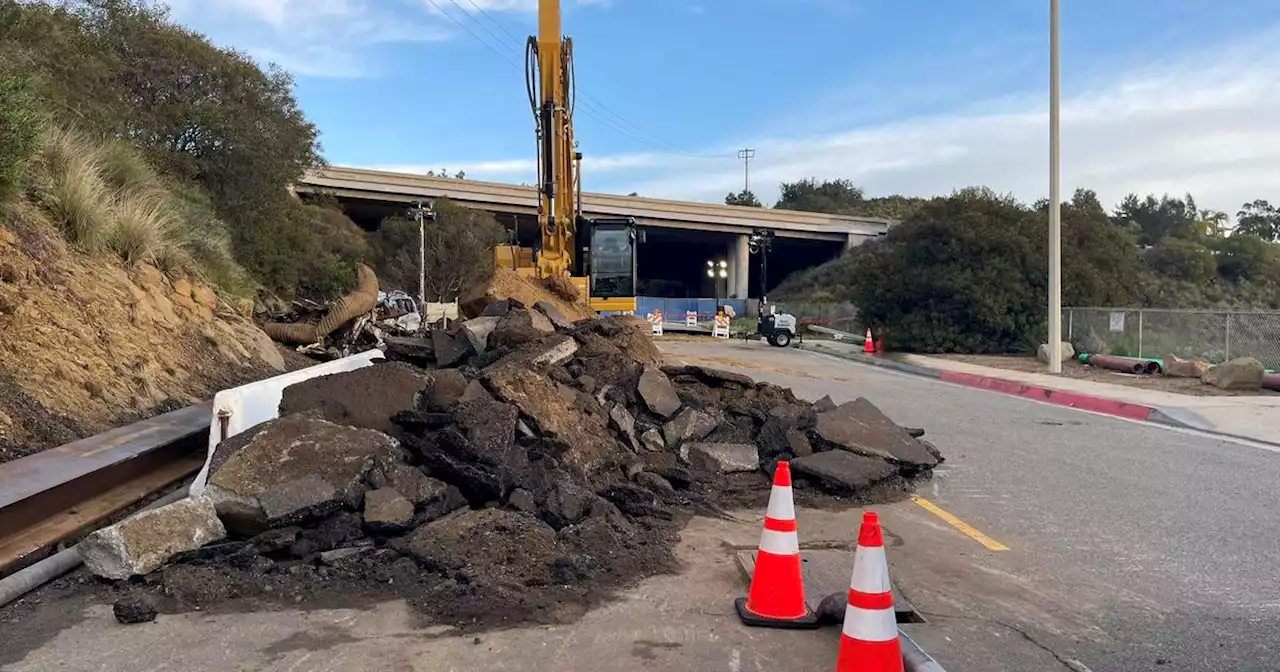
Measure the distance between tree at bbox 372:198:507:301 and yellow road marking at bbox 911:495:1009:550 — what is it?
37.7 meters

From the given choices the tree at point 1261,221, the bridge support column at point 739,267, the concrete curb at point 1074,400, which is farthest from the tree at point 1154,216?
the concrete curb at point 1074,400

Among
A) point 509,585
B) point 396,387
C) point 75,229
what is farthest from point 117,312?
point 509,585

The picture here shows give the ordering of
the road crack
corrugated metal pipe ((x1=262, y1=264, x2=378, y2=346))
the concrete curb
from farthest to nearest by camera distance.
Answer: corrugated metal pipe ((x1=262, y1=264, x2=378, y2=346))
the concrete curb
the road crack

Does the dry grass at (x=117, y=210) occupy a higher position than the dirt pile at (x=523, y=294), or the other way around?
the dry grass at (x=117, y=210)

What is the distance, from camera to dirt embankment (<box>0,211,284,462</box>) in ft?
22.1

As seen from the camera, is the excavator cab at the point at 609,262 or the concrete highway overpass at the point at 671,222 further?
the concrete highway overpass at the point at 671,222

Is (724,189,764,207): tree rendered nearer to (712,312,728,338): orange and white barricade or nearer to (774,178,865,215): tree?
(774,178,865,215): tree

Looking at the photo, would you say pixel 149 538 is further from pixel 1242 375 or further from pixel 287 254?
pixel 287 254

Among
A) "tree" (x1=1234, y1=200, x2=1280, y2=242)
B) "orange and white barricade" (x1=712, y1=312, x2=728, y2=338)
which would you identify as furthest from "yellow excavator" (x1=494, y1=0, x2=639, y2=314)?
"tree" (x1=1234, y1=200, x2=1280, y2=242)

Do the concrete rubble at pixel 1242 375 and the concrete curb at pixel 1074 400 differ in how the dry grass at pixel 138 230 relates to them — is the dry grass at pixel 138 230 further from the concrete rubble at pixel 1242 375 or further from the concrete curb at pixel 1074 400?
the concrete rubble at pixel 1242 375

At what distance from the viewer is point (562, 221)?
69.0ft

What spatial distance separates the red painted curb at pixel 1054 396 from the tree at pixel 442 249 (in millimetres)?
28687

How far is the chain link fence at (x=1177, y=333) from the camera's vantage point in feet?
59.4

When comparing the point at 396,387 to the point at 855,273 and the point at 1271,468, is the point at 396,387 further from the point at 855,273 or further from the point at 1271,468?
the point at 855,273
